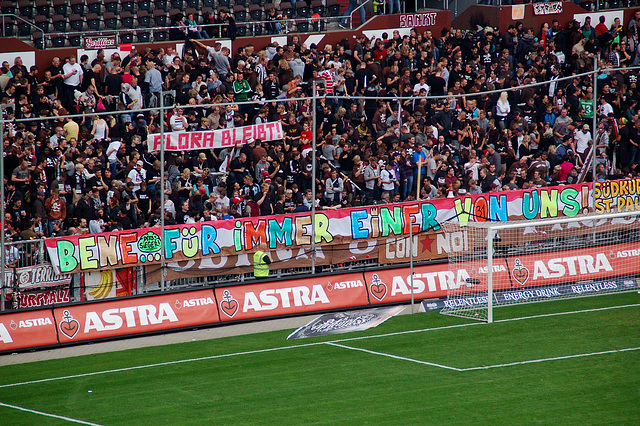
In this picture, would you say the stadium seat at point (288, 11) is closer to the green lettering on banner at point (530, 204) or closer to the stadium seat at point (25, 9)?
the stadium seat at point (25, 9)

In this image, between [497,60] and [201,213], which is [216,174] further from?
[497,60]

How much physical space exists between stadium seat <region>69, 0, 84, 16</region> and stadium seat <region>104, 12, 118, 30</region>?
0.90 metres

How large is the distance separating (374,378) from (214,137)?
6.76 metres

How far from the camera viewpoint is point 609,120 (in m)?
24.2

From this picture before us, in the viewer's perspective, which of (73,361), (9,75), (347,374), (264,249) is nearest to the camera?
(347,374)

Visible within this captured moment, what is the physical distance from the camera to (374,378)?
48.5 feet

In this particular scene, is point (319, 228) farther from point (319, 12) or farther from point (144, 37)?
point (319, 12)

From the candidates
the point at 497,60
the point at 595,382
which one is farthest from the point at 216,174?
the point at 497,60

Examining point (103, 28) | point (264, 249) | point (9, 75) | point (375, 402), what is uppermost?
point (103, 28)

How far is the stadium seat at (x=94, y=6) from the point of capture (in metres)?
29.3

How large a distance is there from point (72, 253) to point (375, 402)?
7.89m

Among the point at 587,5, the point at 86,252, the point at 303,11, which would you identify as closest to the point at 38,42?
the point at 303,11

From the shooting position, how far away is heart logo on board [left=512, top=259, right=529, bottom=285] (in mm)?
20359

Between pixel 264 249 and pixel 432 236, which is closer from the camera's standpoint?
pixel 264 249
